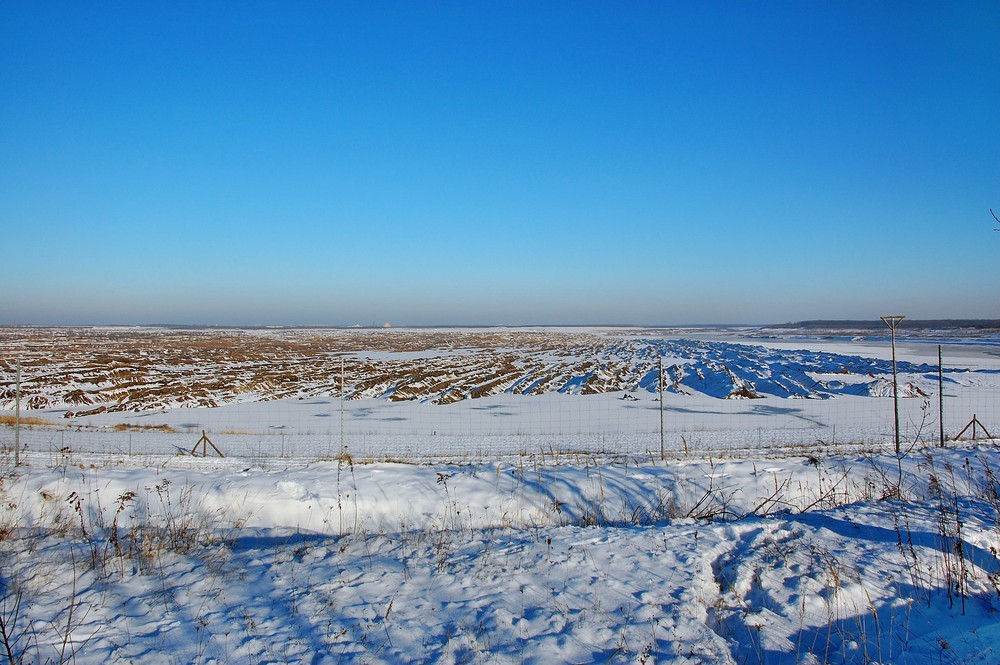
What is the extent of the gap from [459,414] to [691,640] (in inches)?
719

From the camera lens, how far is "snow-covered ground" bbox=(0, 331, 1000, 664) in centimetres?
342

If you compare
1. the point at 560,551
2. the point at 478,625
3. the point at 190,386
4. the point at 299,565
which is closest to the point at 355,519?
the point at 299,565

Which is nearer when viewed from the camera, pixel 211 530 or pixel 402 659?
pixel 402 659

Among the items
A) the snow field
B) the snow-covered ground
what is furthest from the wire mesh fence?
the snow field

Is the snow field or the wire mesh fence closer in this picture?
the snow field

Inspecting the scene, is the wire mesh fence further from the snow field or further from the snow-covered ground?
the snow field

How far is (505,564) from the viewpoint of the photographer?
15.0 feet

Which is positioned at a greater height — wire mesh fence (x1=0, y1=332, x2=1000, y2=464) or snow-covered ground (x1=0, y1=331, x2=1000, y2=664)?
snow-covered ground (x1=0, y1=331, x2=1000, y2=664)

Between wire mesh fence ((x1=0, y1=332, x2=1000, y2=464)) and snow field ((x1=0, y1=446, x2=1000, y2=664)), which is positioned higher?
snow field ((x1=0, y1=446, x2=1000, y2=664))

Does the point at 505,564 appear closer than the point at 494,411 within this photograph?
Yes

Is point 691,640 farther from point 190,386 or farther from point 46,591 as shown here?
point 190,386

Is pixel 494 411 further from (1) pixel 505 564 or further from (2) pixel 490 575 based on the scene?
(2) pixel 490 575

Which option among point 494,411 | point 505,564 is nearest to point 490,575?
point 505,564

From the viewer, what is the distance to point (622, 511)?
673 cm
